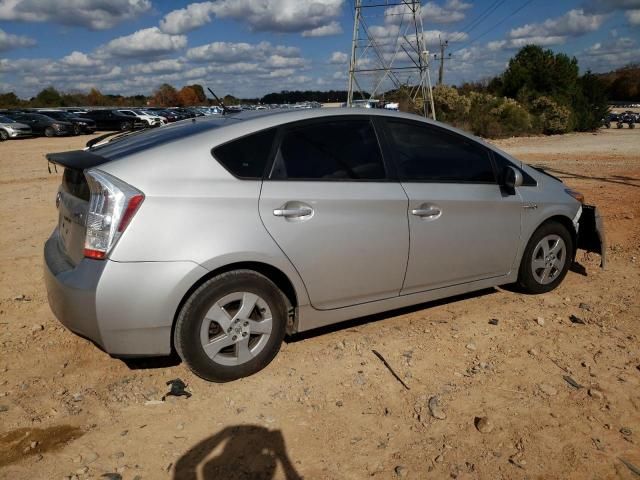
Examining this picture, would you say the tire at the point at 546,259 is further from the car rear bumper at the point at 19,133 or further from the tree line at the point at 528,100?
the car rear bumper at the point at 19,133

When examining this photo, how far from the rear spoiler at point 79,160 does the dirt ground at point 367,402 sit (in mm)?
1378

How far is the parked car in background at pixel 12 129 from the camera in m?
29.2

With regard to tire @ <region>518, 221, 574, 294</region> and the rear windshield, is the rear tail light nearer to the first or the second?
the rear windshield

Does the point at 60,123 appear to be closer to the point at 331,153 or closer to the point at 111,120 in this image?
the point at 111,120

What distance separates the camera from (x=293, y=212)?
3.28m

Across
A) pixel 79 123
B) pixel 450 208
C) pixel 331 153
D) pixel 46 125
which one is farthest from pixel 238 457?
pixel 79 123

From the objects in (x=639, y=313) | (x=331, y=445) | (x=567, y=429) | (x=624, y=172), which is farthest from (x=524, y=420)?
(x=624, y=172)

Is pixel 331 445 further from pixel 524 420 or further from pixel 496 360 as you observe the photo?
pixel 496 360

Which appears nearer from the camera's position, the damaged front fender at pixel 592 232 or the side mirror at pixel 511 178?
the side mirror at pixel 511 178

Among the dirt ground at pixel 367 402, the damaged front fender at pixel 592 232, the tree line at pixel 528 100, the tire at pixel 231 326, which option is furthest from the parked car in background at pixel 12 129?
the damaged front fender at pixel 592 232

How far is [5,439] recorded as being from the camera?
2824 millimetres

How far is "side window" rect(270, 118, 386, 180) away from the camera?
3.38m

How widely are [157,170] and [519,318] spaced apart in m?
3.05

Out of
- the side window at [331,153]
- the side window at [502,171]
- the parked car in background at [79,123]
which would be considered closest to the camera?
the side window at [331,153]
